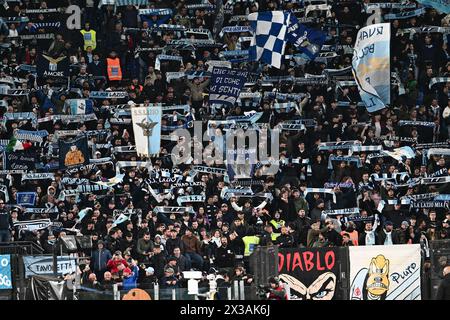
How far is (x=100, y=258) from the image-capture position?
27328 millimetres

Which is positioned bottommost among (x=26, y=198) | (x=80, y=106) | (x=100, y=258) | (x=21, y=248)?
(x=100, y=258)

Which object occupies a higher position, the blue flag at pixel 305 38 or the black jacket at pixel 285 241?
the blue flag at pixel 305 38

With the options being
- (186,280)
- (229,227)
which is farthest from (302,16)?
(186,280)

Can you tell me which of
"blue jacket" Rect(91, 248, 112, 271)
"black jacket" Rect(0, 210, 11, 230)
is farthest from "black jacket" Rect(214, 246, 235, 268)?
"black jacket" Rect(0, 210, 11, 230)

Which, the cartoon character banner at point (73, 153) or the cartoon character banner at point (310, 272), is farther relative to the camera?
the cartoon character banner at point (73, 153)

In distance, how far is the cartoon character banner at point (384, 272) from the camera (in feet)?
81.7

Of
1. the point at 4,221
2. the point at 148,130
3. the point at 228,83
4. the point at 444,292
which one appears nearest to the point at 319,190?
the point at 228,83

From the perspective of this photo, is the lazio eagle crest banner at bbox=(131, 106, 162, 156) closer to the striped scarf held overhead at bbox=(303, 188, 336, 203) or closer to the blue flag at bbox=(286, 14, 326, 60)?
the striped scarf held overhead at bbox=(303, 188, 336, 203)

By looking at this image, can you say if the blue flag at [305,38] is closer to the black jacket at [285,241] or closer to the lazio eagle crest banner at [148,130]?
the lazio eagle crest banner at [148,130]

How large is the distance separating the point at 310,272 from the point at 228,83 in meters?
8.64

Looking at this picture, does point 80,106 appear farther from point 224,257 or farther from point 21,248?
point 21,248

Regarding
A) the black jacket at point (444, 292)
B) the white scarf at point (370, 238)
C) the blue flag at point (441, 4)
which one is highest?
the blue flag at point (441, 4)

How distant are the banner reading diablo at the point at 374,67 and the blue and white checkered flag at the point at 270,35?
2565 mm

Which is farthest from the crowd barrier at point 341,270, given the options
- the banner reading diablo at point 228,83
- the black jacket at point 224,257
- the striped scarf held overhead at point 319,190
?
the banner reading diablo at point 228,83
